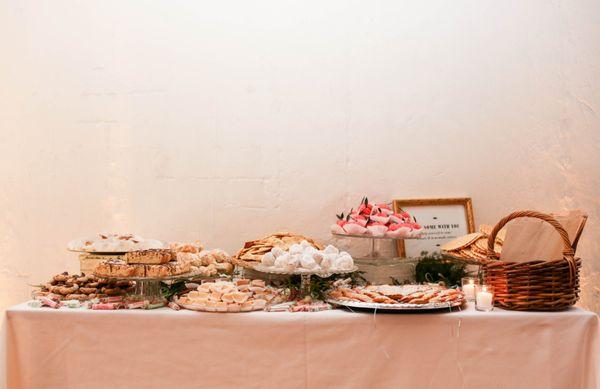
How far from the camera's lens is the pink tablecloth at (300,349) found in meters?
2.37

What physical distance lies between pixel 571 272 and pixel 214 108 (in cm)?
200

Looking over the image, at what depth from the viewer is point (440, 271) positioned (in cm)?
301

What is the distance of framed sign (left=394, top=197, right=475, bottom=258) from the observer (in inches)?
131

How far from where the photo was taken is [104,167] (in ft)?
11.5

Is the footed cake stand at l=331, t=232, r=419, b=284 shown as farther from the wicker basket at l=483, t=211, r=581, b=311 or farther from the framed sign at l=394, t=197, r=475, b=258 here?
the wicker basket at l=483, t=211, r=581, b=311

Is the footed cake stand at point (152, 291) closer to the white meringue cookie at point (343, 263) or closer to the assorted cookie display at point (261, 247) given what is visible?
the assorted cookie display at point (261, 247)

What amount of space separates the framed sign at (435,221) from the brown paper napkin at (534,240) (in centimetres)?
62

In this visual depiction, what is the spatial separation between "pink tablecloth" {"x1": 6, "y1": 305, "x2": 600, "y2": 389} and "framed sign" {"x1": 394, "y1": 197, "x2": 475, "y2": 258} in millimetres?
903

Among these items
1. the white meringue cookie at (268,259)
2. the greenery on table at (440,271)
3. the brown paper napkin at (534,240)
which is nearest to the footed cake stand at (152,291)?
the white meringue cookie at (268,259)

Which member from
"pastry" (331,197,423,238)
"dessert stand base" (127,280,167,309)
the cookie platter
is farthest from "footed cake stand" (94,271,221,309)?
"pastry" (331,197,423,238)

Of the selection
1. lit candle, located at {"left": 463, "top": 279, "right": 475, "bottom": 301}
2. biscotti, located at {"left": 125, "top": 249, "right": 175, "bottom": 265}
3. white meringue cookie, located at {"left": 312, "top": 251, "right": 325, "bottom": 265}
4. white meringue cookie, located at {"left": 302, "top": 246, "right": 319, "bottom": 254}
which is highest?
biscotti, located at {"left": 125, "top": 249, "right": 175, "bottom": 265}

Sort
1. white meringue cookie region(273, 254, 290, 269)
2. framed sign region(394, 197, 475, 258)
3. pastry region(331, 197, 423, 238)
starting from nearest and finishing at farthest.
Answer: white meringue cookie region(273, 254, 290, 269) → pastry region(331, 197, 423, 238) → framed sign region(394, 197, 475, 258)

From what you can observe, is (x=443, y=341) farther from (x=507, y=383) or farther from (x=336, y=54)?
(x=336, y=54)

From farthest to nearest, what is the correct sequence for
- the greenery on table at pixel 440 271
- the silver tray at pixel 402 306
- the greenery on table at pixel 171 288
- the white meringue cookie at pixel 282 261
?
the greenery on table at pixel 440 271, the greenery on table at pixel 171 288, the white meringue cookie at pixel 282 261, the silver tray at pixel 402 306
